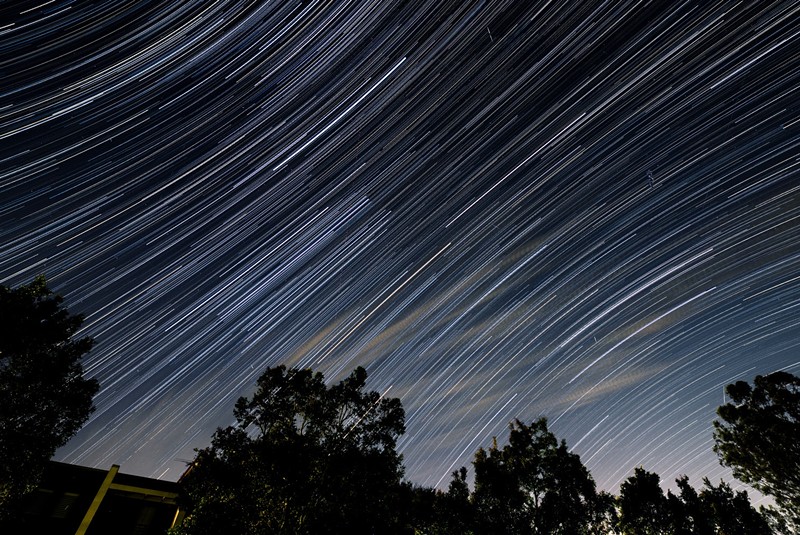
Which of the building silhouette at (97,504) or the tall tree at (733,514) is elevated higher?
the tall tree at (733,514)

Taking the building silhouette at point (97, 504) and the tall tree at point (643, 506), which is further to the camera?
the tall tree at point (643, 506)

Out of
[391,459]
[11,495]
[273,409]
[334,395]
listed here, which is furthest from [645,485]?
[11,495]

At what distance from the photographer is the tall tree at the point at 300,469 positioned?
1264cm

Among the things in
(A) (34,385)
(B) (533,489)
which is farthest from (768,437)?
(A) (34,385)

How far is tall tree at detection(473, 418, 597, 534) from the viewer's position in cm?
1888

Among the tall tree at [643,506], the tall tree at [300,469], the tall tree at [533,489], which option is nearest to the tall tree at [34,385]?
the tall tree at [300,469]

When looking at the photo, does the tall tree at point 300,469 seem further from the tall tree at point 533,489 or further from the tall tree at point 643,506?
the tall tree at point 643,506

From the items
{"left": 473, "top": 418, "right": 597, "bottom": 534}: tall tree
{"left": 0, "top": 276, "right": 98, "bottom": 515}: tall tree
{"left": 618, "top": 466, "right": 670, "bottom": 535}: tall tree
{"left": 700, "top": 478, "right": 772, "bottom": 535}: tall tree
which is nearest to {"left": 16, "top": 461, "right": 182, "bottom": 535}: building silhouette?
{"left": 0, "top": 276, "right": 98, "bottom": 515}: tall tree

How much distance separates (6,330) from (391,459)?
14529mm

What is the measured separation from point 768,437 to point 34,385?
1336 inches

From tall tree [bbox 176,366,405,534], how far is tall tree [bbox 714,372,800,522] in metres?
19.8

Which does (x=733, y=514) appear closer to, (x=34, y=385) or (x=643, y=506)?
(x=643, y=506)

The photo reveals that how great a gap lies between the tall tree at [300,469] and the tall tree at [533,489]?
25.6 ft

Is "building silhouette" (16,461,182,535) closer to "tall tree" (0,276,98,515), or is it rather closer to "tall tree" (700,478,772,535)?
"tall tree" (0,276,98,515)
